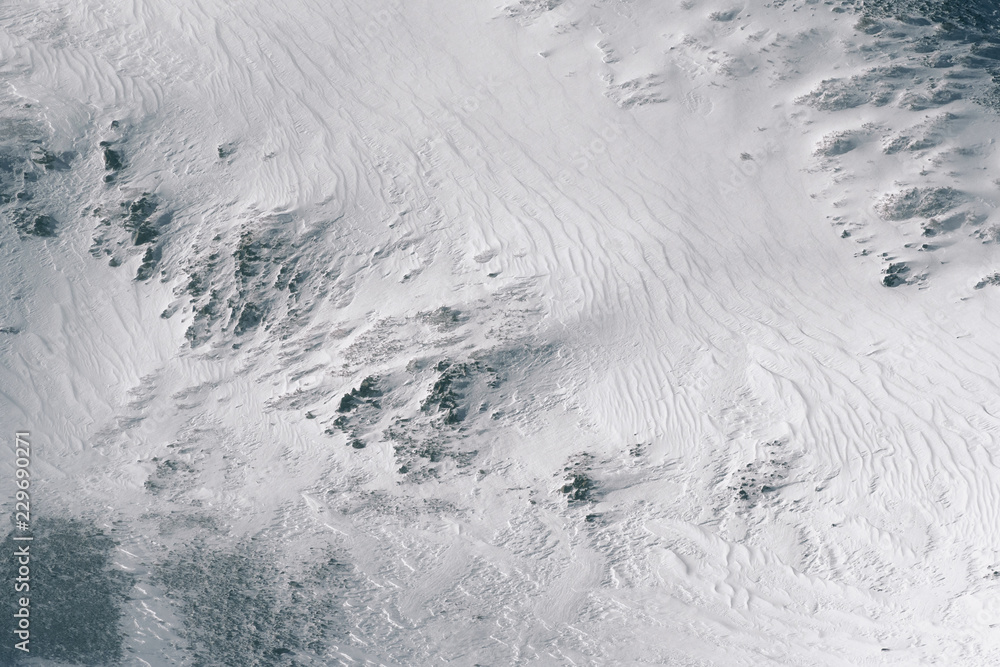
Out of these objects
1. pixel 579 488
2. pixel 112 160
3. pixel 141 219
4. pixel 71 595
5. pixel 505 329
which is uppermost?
pixel 112 160

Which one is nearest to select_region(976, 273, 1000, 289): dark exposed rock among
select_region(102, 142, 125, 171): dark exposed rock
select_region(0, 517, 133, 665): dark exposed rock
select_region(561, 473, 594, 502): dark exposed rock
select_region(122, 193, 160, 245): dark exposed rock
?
select_region(561, 473, 594, 502): dark exposed rock

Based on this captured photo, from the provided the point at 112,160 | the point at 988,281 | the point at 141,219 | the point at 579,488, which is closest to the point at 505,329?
the point at 579,488

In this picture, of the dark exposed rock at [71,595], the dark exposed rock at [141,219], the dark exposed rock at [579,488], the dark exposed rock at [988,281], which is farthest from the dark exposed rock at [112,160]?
the dark exposed rock at [988,281]

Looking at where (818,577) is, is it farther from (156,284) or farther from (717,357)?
(156,284)

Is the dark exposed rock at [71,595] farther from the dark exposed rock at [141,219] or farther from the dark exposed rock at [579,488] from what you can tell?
the dark exposed rock at [579,488]

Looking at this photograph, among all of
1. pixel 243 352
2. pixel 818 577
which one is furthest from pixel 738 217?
pixel 243 352

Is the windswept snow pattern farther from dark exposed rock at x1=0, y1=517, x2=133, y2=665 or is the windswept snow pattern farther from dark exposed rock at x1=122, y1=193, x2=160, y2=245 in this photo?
dark exposed rock at x1=122, y1=193, x2=160, y2=245

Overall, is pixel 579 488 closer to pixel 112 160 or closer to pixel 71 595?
pixel 71 595

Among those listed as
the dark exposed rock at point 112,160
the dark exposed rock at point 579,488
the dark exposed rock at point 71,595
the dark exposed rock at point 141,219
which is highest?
the dark exposed rock at point 112,160
